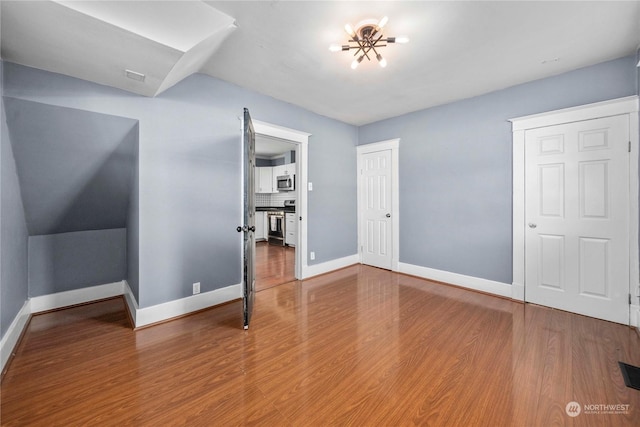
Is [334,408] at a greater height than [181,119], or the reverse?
[181,119]

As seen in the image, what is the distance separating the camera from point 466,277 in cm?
360

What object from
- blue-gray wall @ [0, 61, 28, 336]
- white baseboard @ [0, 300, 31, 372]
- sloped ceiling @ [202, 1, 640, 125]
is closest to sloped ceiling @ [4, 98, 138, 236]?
blue-gray wall @ [0, 61, 28, 336]

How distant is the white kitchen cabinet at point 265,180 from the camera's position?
7400 mm

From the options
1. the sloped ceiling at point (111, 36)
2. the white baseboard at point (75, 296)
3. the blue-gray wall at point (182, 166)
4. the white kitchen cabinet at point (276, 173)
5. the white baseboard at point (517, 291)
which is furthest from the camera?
the white kitchen cabinet at point (276, 173)

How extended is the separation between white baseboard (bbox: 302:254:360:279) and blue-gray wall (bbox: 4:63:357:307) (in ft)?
3.84

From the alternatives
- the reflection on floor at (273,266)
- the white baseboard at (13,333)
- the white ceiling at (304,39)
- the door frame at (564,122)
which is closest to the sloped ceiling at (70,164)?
the white ceiling at (304,39)

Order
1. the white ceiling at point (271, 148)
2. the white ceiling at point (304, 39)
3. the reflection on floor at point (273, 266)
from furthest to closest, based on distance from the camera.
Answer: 1. the white ceiling at point (271, 148)
2. the reflection on floor at point (273, 266)
3. the white ceiling at point (304, 39)

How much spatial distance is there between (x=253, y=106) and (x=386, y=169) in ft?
7.89

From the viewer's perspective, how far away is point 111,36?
165 cm

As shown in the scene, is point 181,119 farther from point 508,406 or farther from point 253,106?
point 508,406

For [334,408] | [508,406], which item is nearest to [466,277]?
[508,406]

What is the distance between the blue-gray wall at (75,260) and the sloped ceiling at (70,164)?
0.45 feet

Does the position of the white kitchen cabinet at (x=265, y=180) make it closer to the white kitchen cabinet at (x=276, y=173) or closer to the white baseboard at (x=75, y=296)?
the white kitchen cabinet at (x=276, y=173)

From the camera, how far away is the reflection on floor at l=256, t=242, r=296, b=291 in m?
3.88
